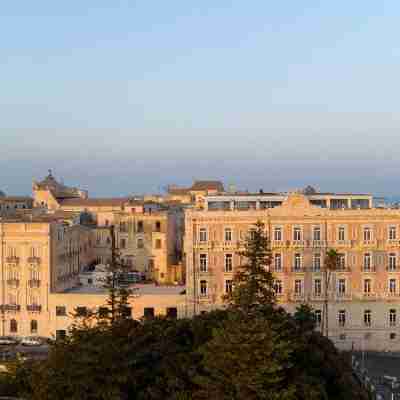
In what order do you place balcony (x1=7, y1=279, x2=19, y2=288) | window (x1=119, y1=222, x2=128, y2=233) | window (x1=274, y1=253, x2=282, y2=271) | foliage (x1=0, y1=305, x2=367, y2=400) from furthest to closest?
1. window (x1=119, y1=222, x2=128, y2=233)
2. balcony (x1=7, y1=279, x2=19, y2=288)
3. window (x1=274, y1=253, x2=282, y2=271)
4. foliage (x1=0, y1=305, x2=367, y2=400)

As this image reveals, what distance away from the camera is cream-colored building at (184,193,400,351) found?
6512 centimetres

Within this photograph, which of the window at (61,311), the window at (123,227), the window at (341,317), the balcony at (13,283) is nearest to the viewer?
the window at (341,317)

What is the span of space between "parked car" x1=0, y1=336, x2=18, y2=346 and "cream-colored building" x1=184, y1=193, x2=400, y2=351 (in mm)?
17352

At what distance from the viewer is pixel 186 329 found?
43.5 meters

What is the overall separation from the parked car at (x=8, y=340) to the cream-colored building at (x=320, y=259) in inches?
683

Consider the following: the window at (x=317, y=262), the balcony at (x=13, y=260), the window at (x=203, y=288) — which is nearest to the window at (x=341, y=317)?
the window at (x=317, y=262)

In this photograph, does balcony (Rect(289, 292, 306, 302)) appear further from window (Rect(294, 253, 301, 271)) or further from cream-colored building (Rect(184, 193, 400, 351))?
window (Rect(294, 253, 301, 271))

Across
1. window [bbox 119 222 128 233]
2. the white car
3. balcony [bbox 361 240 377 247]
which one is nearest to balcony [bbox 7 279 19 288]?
the white car

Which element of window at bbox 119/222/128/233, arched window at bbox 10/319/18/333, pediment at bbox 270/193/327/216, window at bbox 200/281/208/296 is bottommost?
arched window at bbox 10/319/18/333

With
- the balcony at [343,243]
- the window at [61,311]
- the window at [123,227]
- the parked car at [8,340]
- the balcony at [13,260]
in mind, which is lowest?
the parked car at [8,340]

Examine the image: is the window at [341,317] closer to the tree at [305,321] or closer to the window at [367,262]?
the window at [367,262]

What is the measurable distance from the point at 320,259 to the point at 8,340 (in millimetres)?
28982

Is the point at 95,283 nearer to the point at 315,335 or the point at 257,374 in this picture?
the point at 315,335

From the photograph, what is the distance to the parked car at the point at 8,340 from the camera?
220 ft
